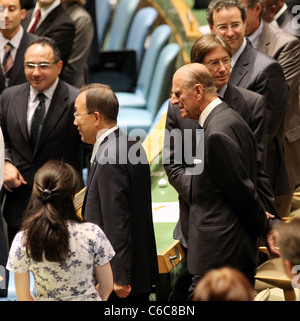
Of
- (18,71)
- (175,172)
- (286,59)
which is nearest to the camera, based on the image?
(175,172)

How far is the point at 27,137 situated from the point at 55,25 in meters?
1.26

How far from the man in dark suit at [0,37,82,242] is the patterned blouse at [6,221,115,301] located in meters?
1.62

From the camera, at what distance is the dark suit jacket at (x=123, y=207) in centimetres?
319

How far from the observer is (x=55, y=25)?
5.38m

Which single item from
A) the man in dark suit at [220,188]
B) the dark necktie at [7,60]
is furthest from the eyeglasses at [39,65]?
the man in dark suit at [220,188]

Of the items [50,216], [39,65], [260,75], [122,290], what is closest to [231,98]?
[260,75]

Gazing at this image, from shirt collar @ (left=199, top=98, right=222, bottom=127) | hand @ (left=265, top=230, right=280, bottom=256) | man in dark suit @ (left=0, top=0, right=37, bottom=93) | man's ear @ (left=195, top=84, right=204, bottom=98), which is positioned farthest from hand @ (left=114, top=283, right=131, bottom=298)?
man in dark suit @ (left=0, top=0, right=37, bottom=93)

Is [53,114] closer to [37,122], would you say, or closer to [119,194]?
[37,122]

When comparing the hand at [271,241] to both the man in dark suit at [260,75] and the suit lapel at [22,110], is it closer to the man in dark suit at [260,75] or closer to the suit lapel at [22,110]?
the man in dark suit at [260,75]

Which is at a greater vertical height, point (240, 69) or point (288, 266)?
point (240, 69)

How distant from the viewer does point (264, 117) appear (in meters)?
3.62

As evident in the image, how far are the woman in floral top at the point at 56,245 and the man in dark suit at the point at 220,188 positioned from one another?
54 cm

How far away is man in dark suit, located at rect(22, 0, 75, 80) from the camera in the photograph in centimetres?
537
